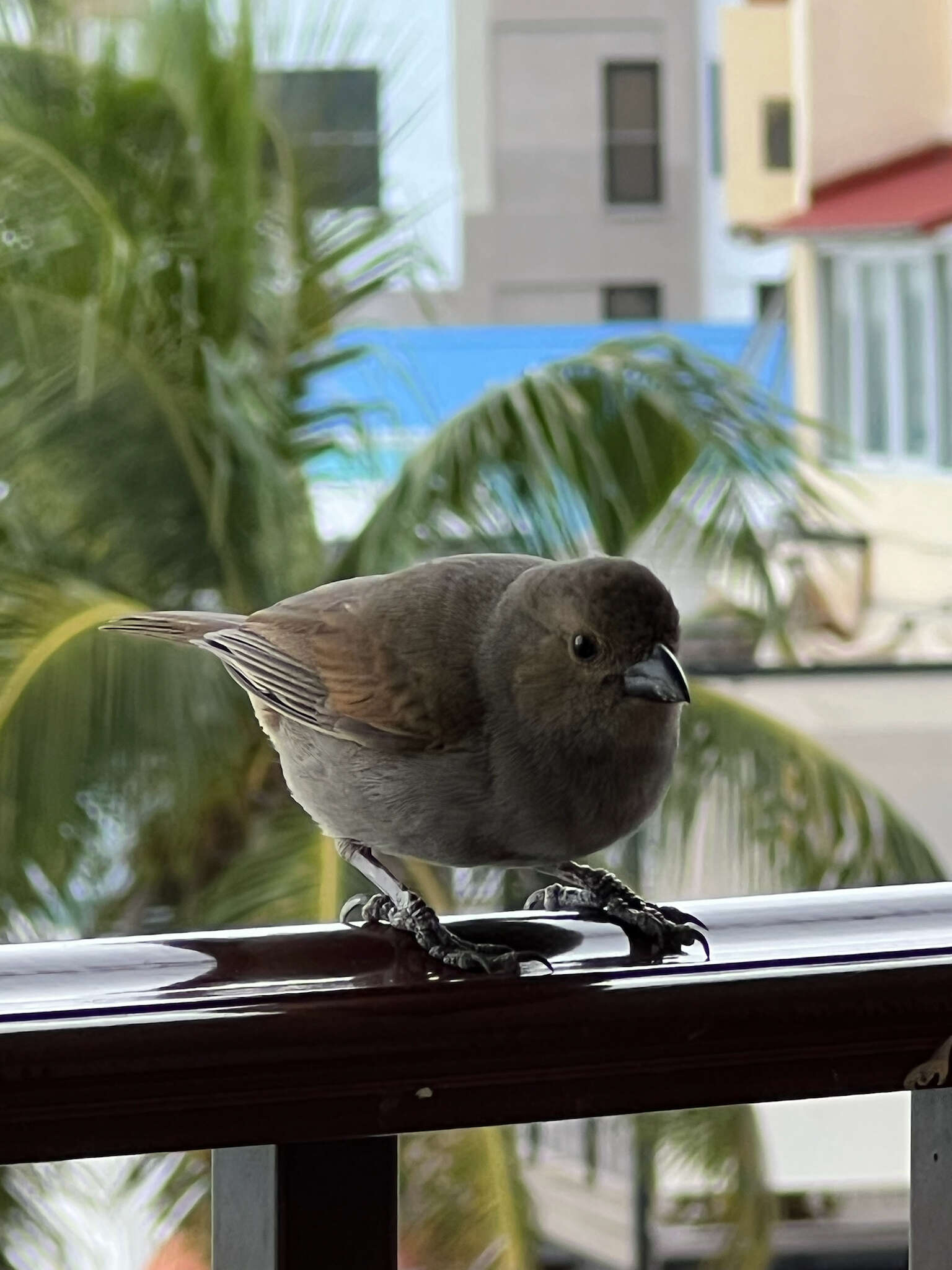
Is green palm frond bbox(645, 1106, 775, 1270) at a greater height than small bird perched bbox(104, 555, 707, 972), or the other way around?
small bird perched bbox(104, 555, 707, 972)

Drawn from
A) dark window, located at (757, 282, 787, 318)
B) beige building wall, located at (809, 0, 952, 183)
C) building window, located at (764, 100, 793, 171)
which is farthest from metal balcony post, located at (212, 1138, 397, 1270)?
building window, located at (764, 100, 793, 171)

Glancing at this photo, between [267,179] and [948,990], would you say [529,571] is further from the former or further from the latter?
[267,179]

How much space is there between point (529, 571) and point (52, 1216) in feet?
8.84

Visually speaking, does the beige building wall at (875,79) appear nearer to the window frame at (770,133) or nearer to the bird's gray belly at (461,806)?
the window frame at (770,133)

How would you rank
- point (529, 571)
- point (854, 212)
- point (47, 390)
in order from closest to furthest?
point (529, 571) → point (47, 390) → point (854, 212)

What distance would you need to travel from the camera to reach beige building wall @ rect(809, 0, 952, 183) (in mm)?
7328

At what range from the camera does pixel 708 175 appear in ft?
30.5

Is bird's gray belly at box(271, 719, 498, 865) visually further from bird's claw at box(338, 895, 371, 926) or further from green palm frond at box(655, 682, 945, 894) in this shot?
green palm frond at box(655, 682, 945, 894)

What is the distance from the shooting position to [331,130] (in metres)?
4.03

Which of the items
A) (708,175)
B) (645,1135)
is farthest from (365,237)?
(708,175)

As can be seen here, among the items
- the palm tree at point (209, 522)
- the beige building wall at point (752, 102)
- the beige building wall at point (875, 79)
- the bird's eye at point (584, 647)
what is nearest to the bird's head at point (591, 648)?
the bird's eye at point (584, 647)

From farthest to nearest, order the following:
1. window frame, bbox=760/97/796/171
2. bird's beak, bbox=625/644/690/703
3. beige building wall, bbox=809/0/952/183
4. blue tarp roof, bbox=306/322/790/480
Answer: window frame, bbox=760/97/796/171 → beige building wall, bbox=809/0/952/183 → blue tarp roof, bbox=306/322/790/480 → bird's beak, bbox=625/644/690/703

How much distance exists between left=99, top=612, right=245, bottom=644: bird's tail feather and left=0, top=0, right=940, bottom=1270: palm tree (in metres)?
1.80

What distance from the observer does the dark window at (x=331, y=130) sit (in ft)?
12.9
